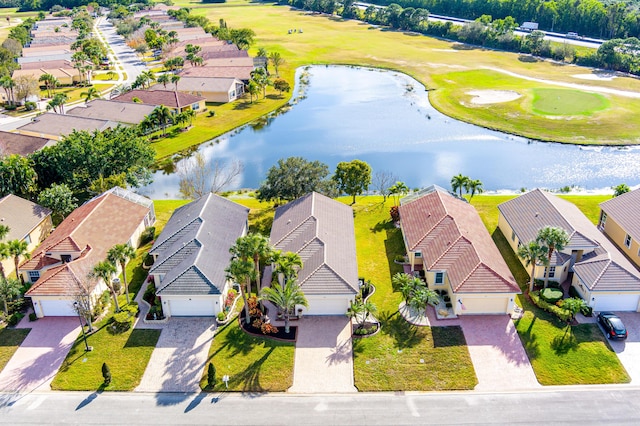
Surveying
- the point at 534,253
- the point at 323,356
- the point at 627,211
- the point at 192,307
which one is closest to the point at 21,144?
the point at 192,307

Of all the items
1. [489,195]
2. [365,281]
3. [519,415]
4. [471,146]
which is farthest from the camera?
[471,146]

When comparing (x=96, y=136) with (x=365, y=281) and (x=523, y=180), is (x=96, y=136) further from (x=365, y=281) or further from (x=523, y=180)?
(x=523, y=180)

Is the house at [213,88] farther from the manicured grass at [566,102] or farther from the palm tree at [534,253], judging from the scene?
the palm tree at [534,253]

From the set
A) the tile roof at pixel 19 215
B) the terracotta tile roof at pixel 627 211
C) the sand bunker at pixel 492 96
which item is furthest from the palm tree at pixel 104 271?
the sand bunker at pixel 492 96

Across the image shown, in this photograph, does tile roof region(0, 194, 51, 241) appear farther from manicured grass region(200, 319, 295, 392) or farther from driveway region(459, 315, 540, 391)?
driveway region(459, 315, 540, 391)

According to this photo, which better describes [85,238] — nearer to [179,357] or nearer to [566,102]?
[179,357]

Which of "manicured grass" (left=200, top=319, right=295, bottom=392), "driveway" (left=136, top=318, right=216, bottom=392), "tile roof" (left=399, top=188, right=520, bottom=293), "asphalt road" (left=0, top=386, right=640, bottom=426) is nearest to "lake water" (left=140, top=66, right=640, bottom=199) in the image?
"tile roof" (left=399, top=188, right=520, bottom=293)

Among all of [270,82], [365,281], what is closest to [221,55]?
[270,82]
